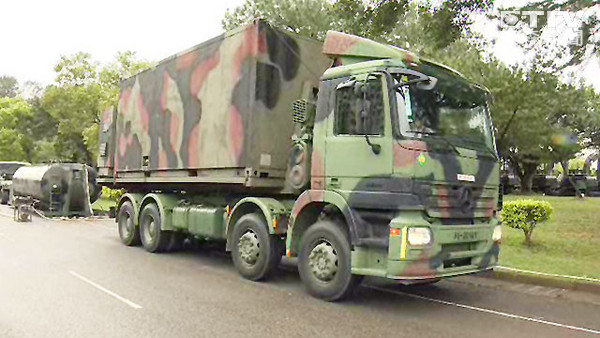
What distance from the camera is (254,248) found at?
7859mm

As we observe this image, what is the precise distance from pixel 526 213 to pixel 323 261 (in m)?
6.14

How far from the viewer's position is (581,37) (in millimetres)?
11102

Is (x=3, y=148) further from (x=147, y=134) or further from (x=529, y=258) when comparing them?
(x=529, y=258)

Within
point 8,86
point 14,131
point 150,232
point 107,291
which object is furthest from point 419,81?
point 8,86

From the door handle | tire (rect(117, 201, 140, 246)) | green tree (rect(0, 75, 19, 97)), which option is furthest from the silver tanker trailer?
green tree (rect(0, 75, 19, 97))

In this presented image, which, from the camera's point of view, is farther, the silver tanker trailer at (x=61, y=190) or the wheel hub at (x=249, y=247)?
the silver tanker trailer at (x=61, y=190)

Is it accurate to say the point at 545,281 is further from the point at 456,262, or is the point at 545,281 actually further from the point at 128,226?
the point at 128,226

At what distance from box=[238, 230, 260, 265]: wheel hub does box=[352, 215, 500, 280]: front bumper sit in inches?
80.7

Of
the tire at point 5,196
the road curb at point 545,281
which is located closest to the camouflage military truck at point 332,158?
the road curb at point 545,281

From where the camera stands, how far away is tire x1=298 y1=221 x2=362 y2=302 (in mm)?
6438

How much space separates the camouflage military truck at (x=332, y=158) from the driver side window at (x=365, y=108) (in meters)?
0.01

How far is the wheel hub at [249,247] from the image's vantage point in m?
7.85

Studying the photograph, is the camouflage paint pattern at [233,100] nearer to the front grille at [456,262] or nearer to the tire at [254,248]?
the tire at [254,248]

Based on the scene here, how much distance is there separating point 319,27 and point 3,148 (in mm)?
36382
